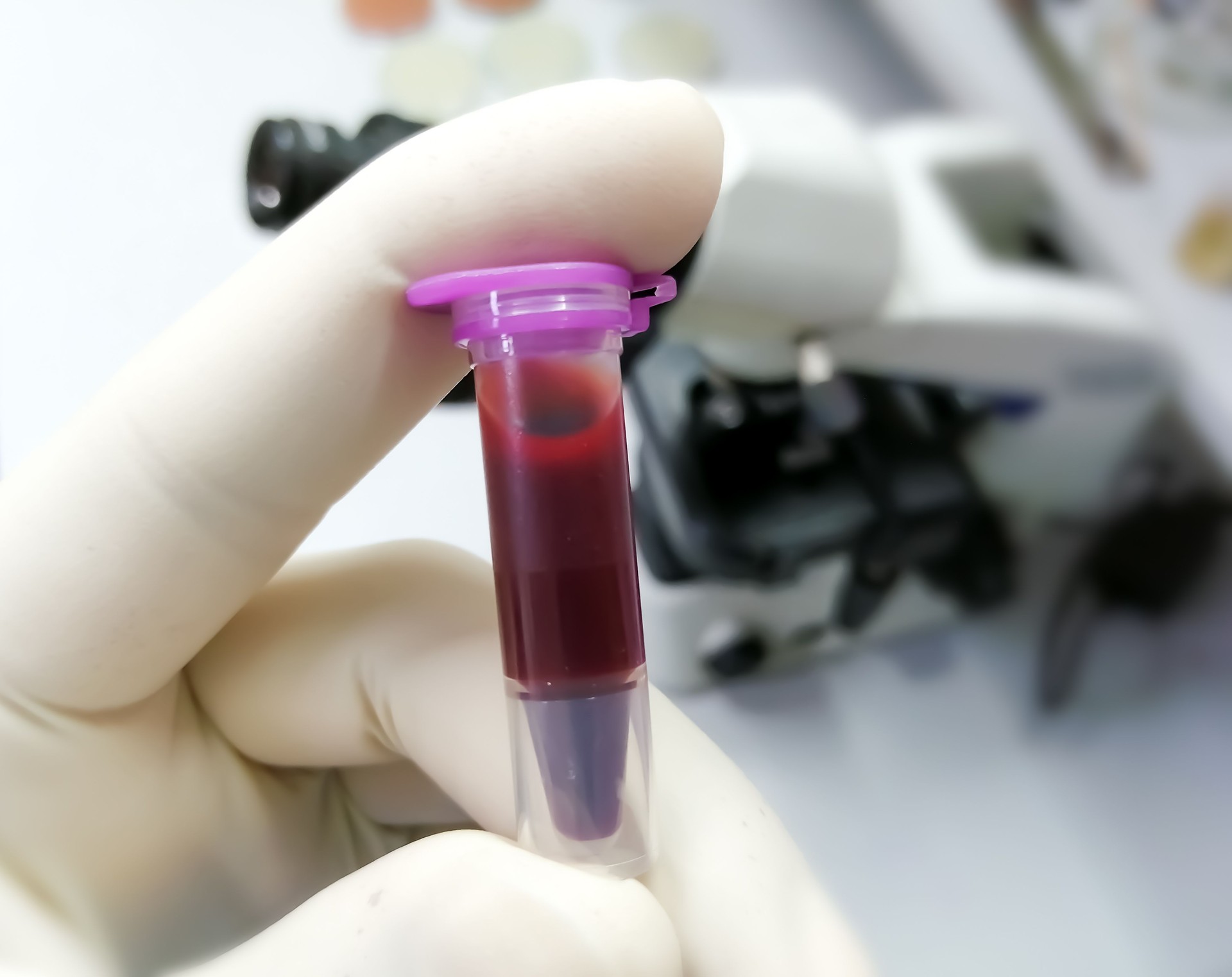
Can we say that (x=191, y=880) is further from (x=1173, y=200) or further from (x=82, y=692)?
(x=1173, y=200)

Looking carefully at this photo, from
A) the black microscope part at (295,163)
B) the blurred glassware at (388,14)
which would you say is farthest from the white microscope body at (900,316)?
the blurred glassware at (388,14)

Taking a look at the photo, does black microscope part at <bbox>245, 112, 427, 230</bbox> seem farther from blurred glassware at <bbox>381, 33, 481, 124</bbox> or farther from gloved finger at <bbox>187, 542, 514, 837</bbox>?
blurred glassware at <bbox>381, 33, 481, 124</bbox>

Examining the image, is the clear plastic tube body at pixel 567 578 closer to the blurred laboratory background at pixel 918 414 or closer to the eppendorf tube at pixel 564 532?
the eppendorf tube at pixel 564 532

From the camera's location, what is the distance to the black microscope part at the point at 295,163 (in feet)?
0.75

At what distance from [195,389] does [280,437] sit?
0.07ft

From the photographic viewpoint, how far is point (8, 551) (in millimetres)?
193

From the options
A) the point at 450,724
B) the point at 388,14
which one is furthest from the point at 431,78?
the point at 450,724

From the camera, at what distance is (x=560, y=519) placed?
0.18 meters

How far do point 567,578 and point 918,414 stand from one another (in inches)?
12.6

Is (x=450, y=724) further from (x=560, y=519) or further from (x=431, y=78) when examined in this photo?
(x=431, y=78)

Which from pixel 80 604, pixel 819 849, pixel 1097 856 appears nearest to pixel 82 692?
pixel 80 604

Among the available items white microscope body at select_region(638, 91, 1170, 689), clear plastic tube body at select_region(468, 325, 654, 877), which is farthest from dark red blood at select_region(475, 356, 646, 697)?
white microscope body at select_region(638, 91, 1170, 689)

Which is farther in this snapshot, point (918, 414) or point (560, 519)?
point (918, 414)

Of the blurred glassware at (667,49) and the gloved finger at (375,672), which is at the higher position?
the blurred glassware at (667,49)
